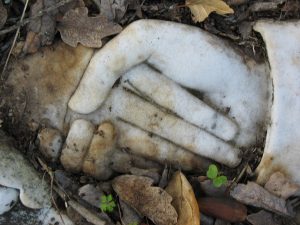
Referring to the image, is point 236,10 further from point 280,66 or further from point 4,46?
point 4,46

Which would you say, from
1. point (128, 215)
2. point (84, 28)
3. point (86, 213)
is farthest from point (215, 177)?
point (84, 28)

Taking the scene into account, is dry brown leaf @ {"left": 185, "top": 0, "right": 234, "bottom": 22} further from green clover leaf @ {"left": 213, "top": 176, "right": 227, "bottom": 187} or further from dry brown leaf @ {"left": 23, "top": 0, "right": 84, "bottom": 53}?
green clover leaf @ {"left": 213, "top": 176, "right": 227, "bottom": 187}

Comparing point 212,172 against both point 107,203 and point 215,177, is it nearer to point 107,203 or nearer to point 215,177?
point 215,177

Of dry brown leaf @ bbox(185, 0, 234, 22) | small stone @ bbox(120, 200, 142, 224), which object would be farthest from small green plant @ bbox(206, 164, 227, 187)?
dry brown leaf @ bbox(185, 0, 234, 22)

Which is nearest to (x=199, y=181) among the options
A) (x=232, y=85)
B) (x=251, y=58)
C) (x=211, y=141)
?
(x=211, y=141)

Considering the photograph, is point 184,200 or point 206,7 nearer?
point 184,200

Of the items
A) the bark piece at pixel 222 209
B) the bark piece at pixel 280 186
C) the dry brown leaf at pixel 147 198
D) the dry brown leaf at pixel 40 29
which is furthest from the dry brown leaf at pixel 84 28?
the bark piece at pixel 280 186
